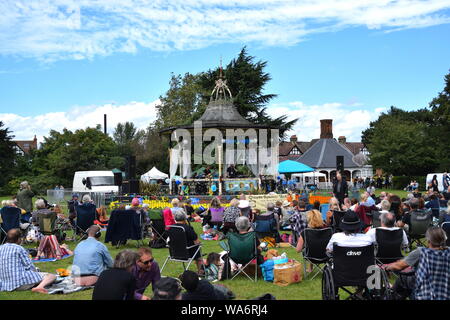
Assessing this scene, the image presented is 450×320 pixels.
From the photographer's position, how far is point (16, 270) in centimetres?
725

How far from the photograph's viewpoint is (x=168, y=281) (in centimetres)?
430

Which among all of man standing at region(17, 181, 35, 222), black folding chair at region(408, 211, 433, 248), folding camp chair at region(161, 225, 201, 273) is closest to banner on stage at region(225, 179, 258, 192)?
man standing at region(17, 181, 35, 222)

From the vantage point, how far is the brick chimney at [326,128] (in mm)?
67188

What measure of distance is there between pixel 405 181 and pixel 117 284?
1742 inches

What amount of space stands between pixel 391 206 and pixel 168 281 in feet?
27.5

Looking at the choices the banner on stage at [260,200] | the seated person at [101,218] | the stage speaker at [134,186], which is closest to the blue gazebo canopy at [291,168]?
the banner on stage at [260,200]

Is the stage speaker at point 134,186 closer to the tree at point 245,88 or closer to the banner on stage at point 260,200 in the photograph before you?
the banner on stage at point 260,200

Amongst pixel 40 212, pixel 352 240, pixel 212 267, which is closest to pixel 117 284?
pixel 352 240

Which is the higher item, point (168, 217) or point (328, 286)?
point (168, 217)

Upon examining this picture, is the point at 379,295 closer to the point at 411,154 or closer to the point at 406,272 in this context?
the point at 406,272

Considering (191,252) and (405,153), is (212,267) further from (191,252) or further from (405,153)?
(405,153)

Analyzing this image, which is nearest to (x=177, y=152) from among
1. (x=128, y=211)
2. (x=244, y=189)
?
(x=244, y=189)

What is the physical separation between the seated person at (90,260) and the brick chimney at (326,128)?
62.0 m

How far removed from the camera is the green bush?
4419cm
